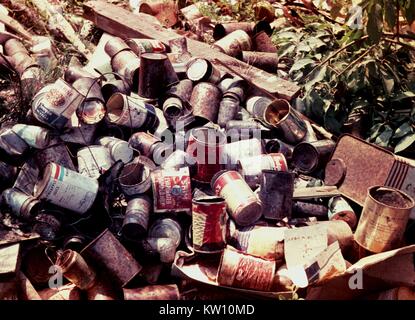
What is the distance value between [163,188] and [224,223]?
439 millimetres

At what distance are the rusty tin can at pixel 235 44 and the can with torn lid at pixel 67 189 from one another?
1974 millimetres

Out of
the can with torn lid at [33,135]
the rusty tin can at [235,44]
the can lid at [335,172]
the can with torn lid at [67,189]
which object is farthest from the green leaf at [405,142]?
the can with torn lid at [33,135]

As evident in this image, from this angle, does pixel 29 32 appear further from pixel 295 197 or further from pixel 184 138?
pixel 295 197

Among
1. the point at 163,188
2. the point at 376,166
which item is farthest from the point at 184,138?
the point at 376,166

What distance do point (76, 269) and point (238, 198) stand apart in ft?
3.24

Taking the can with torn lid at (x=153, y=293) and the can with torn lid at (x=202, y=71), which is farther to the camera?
the can with torn lid at (x=202, y=71)

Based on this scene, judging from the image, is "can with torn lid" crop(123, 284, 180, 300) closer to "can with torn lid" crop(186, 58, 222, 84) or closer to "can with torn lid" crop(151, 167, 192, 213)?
"can with torn lid" crop(151, 167, 192, 213)

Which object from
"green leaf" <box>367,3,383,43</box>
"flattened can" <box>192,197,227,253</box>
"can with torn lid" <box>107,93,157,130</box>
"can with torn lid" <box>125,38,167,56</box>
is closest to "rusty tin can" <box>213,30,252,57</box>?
"can with torn lid" <box>125,38,167,56</box>

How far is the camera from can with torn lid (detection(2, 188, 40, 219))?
128 inches

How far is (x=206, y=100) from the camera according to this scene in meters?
3.99

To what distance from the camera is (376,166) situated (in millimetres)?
3475

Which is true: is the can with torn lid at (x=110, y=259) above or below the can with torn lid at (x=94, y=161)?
below

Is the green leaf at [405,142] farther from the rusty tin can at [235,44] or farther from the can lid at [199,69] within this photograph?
the rusty tin can at [235,44]

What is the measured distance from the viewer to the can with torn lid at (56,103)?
352 cm
